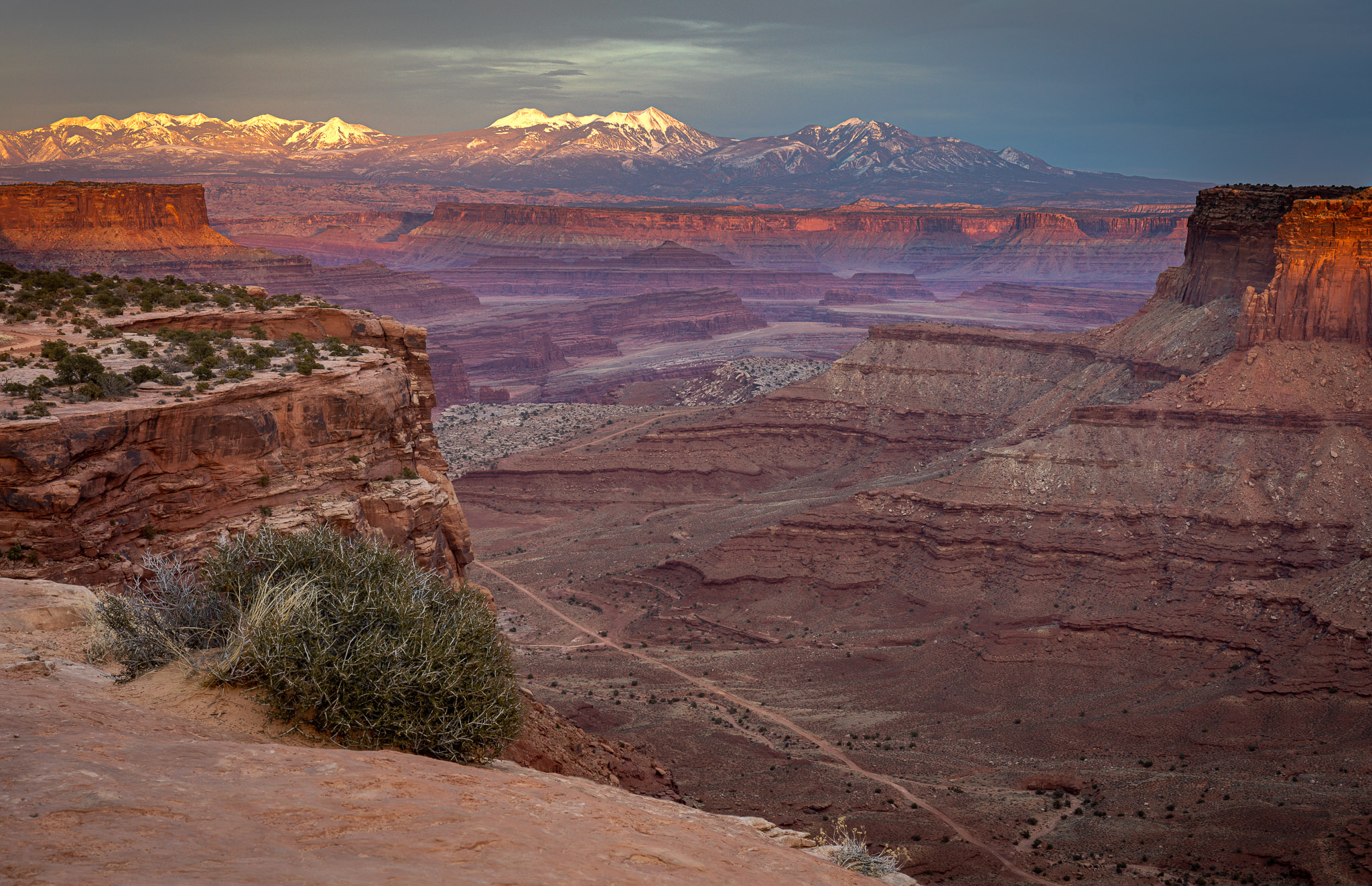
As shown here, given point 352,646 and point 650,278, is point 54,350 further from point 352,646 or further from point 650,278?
point 650,278

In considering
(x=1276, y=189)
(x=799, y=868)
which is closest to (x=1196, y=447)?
(x=1276, y=189)

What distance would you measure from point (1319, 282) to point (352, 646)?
4913 cm

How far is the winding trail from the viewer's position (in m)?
22.3

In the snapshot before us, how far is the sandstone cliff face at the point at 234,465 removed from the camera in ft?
49.5

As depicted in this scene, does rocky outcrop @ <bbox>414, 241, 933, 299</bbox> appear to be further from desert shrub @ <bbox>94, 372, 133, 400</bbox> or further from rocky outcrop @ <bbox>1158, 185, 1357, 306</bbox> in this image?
desert shrub @ <bbox>94, 372, 133, 400</bbox>

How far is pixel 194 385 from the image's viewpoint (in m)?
18.0

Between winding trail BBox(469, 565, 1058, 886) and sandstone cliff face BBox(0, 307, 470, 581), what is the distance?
13.8m

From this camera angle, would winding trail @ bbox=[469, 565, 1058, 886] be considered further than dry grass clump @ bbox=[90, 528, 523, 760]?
Yes

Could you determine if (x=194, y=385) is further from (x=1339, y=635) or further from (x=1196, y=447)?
(x=1196, y=447)

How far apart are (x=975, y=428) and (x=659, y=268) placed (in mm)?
132979

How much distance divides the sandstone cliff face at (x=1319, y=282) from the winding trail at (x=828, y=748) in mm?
32153

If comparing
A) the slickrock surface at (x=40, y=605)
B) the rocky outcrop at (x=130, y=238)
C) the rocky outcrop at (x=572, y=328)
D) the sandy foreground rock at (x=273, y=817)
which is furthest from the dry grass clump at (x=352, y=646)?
the rocky outcrop at (x=572, y=328)

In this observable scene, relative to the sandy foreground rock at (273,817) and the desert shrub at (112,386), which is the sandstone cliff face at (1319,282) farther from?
the desert shrub at (112,386)

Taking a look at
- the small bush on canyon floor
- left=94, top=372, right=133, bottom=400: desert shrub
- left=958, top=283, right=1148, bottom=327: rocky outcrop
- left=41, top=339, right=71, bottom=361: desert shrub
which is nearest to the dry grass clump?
left=94, top=372, right=133, bottom=400: desert shrub
